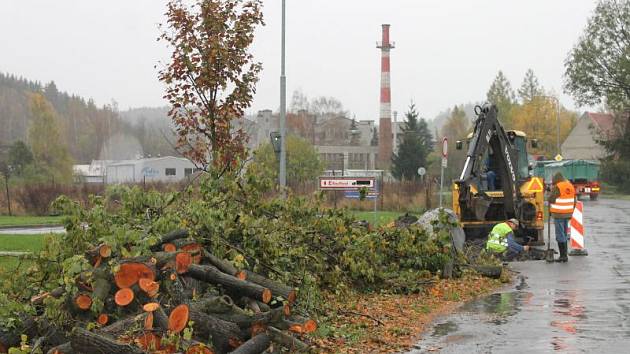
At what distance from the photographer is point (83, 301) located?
8.02 meters

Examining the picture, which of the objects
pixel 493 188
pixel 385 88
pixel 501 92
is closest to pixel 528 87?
pixel 501 92

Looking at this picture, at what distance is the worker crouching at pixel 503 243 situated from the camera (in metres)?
18.0

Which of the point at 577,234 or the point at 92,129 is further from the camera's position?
the point at 92,129

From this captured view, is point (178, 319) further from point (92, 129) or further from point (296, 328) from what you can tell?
point (92, 129)

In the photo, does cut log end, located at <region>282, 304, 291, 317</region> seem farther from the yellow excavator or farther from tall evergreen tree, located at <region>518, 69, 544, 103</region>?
tall evergreen tree, located at <region>518, 69, 544, 103</region>

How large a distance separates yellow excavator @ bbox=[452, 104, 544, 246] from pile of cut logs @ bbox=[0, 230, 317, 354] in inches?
452

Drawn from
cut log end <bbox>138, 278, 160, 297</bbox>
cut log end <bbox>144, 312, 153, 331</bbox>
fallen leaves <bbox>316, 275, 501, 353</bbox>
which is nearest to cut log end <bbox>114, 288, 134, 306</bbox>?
cut log end <bbox>138, 278, 160, 297</bbox>

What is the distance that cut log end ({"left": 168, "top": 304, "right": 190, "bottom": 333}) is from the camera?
7723 mm

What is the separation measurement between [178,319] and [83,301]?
93 cm

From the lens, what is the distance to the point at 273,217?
39.7 ft

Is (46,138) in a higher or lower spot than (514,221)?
higher

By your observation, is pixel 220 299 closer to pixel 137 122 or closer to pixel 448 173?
pixel 448 173

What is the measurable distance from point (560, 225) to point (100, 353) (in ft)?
43.6

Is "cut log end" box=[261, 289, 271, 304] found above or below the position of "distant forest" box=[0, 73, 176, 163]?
below
